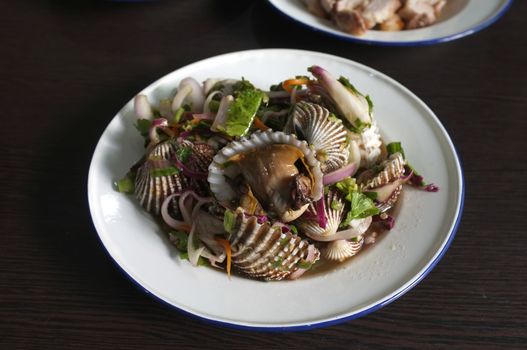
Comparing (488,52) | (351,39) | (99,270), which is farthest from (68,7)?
(488,52)

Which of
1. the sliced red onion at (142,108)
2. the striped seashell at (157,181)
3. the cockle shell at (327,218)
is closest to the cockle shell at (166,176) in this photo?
the striped seashell at (157,181)

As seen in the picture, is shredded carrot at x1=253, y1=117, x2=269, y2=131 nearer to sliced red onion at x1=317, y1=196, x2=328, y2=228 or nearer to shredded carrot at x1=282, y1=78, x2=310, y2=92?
shredded carrot at x1=282, y1=78, x2=310, y2=92

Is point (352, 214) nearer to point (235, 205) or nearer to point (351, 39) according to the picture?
point (235, 205)

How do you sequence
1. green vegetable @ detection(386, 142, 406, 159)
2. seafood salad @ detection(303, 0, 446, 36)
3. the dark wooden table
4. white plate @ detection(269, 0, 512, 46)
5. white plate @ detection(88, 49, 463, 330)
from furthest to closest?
seafood salad @ detection(303, 0, 446, 36) → white plate @ detection(269, 0, 512, 46) → green vegetable @ detection(386, 142, 406, 159) → the dark wooden table → white plate @ detection(88, 49, 463, 330)

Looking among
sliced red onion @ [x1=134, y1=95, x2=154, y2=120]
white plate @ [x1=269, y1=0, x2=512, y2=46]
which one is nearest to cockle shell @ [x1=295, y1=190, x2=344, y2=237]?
sliced red onion @ [x1=134, y1=95, x2=154, y2=120]

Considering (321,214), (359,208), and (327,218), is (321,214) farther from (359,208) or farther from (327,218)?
(359,208)

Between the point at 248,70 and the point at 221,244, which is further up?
the point at 248,70

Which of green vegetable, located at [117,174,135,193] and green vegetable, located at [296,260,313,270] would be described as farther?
green vegetable, located at [117,174,135,193]
